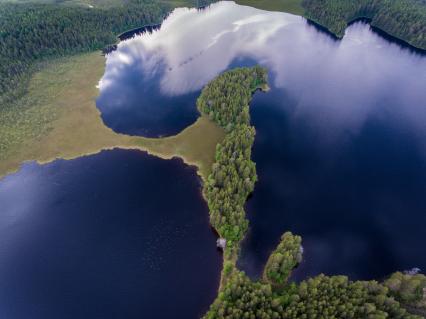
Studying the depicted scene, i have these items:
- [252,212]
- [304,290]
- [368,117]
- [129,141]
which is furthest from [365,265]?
[129,141]

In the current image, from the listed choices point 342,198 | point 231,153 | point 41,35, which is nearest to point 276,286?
point 342,198

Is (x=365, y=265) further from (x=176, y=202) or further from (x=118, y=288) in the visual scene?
(x=118, y=288)

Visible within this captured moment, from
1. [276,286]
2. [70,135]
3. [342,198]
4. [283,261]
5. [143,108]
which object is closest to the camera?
[283,261]

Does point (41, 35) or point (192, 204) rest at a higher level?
point (41, 35)

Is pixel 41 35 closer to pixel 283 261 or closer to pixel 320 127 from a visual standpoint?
pixel 320 127

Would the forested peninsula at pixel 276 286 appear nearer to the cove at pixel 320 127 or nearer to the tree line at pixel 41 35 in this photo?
the cove at pixel 320 127
